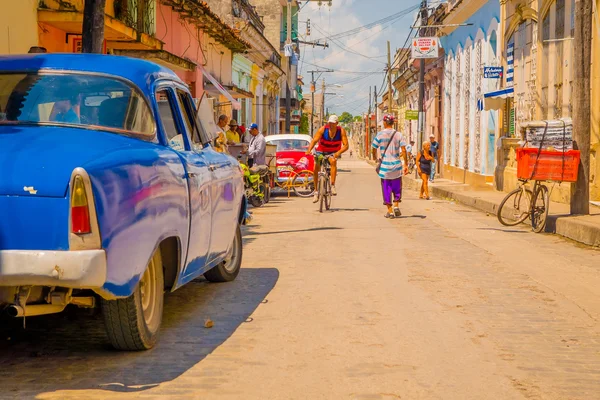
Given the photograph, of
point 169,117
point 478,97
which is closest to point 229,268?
point 169,117

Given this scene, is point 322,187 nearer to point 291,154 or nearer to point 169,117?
point 291,154

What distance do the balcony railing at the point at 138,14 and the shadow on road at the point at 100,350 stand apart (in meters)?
11.5

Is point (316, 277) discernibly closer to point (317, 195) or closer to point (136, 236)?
point (136, 236)

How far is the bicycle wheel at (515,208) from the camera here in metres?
14.1

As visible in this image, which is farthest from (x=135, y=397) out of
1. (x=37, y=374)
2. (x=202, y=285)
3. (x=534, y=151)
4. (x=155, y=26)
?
(x=155, y=26)

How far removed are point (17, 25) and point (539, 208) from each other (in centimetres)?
834

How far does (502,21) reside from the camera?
26.2m

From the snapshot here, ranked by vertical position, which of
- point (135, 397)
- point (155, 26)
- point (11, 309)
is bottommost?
point (135, 397)

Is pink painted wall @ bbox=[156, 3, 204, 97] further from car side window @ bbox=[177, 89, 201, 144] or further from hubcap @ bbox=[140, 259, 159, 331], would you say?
hubcap @ bbox=[140, 259, 159, 331]

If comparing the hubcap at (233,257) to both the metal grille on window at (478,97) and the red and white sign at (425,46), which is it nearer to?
the metal grille on window at (478,97)

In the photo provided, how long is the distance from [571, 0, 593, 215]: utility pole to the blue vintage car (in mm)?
8183

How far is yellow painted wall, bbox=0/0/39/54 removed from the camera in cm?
1305

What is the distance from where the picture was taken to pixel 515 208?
1437 centimetres

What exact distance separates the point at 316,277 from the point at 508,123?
1865cm
